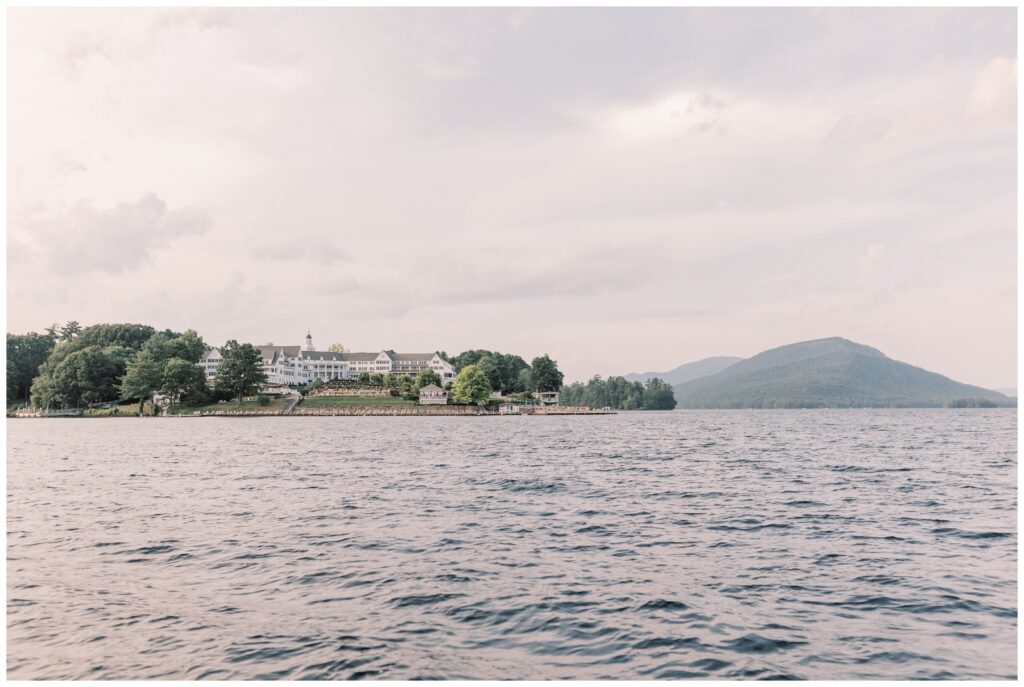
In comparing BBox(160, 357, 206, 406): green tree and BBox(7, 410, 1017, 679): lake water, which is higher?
BBox(160, 357, 206, 406): green tree

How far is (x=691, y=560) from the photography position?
71.2 ft

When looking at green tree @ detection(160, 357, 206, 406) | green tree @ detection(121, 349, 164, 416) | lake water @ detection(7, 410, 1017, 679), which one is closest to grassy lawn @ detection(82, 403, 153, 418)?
green tree @ detection(121, 349, 164, 416)

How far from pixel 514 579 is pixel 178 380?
196 metres

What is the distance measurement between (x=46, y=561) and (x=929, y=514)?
33077 mm

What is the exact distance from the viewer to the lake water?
46.2ft

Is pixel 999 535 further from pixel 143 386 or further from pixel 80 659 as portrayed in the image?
pixel 143 386

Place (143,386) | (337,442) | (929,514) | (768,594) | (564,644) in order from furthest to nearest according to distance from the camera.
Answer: (143,386), (337,442), (929,514), (768,594), (564,644)

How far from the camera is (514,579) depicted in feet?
64.3

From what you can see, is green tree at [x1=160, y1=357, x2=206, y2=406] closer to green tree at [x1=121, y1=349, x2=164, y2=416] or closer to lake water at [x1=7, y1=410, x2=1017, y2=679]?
Result: green tree at [x1=121, y1=349, x2=164, y2=416]

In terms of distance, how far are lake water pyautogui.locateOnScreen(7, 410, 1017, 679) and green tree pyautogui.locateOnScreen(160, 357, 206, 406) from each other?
534ft

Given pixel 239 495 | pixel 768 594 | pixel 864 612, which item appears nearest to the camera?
pixel 864 612

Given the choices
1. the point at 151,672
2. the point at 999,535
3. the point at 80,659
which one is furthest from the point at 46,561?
the point at 999,535

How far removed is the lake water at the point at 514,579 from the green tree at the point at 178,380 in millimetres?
162733

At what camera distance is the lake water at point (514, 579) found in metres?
14.1
